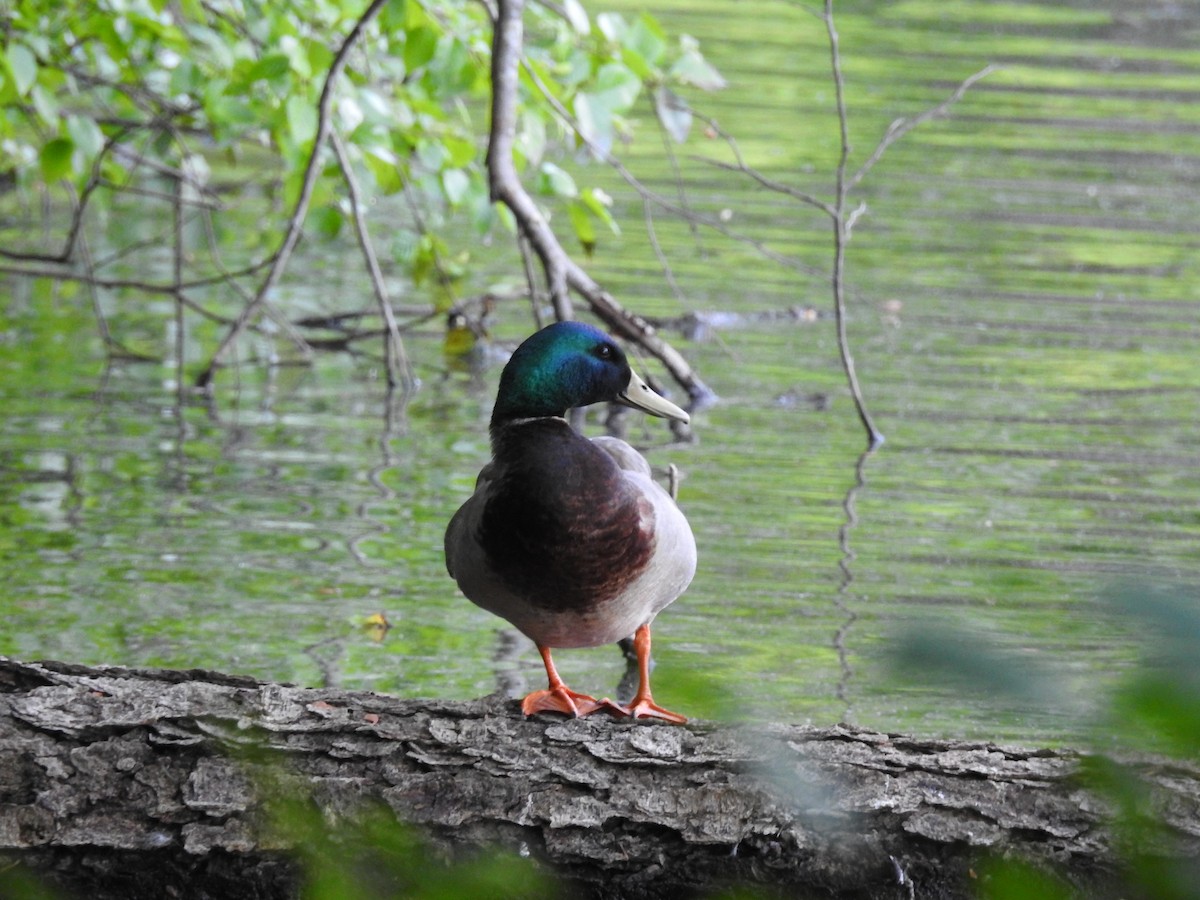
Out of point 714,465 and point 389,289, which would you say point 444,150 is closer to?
point 714,465

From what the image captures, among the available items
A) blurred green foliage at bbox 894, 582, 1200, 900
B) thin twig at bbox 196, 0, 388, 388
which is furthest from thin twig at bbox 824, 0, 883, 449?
blurred green foliage at bbox 894, 582, 1200, 900

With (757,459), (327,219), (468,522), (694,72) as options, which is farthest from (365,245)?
(468,522)

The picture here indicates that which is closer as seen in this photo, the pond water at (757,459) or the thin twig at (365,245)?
the pond water at (757,459)

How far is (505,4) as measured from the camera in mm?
4824

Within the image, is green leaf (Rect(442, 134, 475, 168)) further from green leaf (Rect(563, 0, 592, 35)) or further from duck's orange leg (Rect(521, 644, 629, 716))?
duck's orange leg (Rect(521, 644, 629, 716))

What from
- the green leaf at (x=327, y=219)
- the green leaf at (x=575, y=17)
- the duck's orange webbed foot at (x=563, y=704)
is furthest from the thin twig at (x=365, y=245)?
the duck's orange webbed foot at (x=563, y=704)

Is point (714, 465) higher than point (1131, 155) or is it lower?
lower

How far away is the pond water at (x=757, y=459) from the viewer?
14.6 ft

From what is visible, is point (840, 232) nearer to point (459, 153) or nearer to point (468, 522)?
point (459, 153)

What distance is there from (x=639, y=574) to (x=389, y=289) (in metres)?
6.85

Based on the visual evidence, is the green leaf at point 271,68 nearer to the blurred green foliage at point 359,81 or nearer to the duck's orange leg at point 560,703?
the blurred green foliage at point 359,81

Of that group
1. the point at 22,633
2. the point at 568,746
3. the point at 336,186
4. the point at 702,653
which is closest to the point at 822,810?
the point at 568,746

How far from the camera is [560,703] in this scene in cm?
294

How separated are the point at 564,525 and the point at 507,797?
500 mm
